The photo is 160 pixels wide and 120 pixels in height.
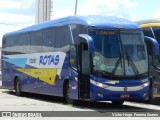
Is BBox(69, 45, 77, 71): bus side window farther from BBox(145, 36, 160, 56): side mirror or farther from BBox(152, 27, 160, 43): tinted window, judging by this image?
BBox(152, 27, 160, 43): tinted window

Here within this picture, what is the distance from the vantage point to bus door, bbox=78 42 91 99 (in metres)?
16.4

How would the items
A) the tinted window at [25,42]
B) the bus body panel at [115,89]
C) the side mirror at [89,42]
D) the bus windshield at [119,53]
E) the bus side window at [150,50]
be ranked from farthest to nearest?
1. the tinted window at [25,42]
2. the bus side window at [150,50]
3. the bus windshield at [119,53]
4. the bus body panel at [115,89]
5. the side mirror at [89,42]

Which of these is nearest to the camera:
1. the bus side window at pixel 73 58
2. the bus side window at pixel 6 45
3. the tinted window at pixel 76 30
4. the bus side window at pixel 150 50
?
the tinted window at pixel 76 30

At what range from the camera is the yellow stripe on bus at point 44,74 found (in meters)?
19.4

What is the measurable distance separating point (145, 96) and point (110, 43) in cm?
235

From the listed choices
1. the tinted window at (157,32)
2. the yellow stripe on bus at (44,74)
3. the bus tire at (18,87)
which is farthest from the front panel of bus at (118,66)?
the bus tire at (18,87)

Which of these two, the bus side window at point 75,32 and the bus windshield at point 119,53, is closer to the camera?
the bus windshield at point 119,53

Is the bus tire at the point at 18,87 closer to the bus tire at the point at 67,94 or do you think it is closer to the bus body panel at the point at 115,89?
the bus tire at the point at 67,94

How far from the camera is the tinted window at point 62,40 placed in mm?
17791

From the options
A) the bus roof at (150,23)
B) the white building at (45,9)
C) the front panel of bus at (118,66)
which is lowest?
the front panel of bus at (118,66)

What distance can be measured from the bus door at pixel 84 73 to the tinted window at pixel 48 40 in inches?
116

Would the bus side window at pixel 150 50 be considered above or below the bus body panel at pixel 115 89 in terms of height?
above

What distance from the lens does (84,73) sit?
54.0 ft

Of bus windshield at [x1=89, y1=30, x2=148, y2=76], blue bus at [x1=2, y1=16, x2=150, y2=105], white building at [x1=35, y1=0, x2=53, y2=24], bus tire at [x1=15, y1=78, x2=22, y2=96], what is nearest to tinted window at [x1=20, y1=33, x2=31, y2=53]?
bus tire at [x1=15, y1=78, x2=22, y2=96]
